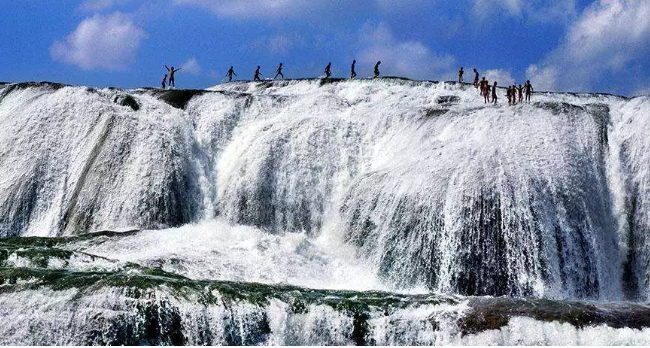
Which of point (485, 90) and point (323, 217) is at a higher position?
point (485, 90)

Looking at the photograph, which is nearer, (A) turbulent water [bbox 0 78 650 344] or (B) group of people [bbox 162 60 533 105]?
(A) turbulent water [bbox 0 78 650 344]

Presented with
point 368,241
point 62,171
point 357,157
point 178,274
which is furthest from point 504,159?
point 62,171

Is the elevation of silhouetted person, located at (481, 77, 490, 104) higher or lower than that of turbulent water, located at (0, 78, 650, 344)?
higher

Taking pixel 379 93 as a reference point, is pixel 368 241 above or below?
below

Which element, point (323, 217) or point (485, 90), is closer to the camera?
point (323, 217)

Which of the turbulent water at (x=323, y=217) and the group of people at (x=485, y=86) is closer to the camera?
the turbulent water at (x=323, y=217)

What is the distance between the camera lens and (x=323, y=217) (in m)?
25.9

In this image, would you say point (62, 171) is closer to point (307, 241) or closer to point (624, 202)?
point (307, 241)

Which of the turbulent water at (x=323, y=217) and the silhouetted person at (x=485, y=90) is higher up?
the silhouetted person at (x=485, y=90)

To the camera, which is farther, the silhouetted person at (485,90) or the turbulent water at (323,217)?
the silhouetted person at (485,90)

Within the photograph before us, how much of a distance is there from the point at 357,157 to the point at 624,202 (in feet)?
31.0

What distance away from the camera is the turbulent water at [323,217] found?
14.8 m

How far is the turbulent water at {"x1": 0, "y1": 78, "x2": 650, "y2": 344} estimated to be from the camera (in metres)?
14.8

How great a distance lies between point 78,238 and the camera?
71.3ft
